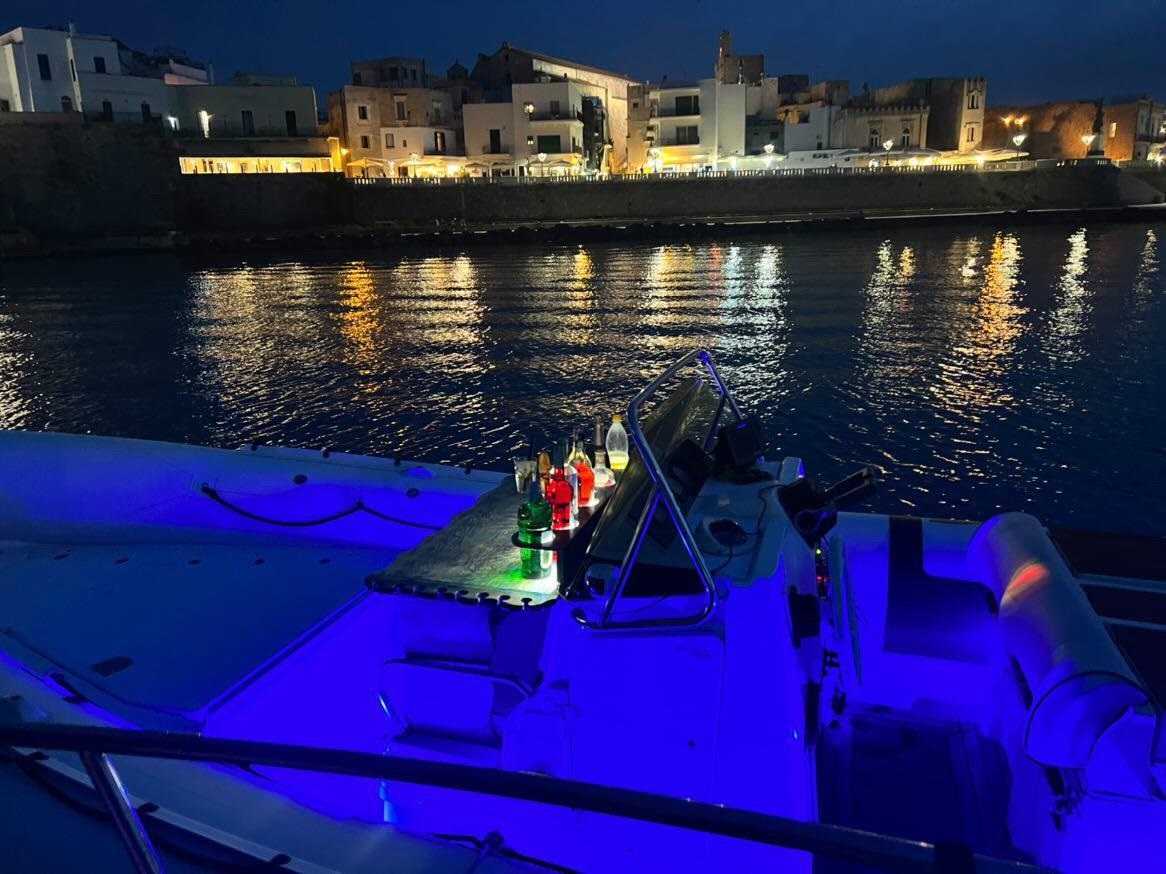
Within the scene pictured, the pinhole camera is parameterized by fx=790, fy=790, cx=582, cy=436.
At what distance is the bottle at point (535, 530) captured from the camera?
2662 millimetres

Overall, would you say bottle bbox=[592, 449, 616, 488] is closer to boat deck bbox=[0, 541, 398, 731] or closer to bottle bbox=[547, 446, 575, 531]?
bottle bbox=[547, 446, 575, 531]

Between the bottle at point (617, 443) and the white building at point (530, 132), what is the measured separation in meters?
51.1

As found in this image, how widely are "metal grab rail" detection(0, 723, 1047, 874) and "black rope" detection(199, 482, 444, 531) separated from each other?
3.12 m

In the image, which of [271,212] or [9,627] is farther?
[271,212]

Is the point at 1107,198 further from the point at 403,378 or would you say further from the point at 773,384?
the point at 403,378

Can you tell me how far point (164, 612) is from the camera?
3697mm

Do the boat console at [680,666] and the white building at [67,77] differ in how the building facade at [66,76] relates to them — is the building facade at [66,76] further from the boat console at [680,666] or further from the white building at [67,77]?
the boat console at [680,666]

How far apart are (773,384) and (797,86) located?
6020 cm

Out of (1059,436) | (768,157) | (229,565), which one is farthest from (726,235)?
(229,565)

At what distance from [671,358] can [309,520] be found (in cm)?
1252

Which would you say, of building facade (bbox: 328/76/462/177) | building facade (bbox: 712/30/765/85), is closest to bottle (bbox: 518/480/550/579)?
building facade (bbox: 328/76/462/177)

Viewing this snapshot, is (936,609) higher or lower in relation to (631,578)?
lower

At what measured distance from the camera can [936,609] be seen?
3.22 meters

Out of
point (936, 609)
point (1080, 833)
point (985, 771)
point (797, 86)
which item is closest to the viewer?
point (1080, 833)
